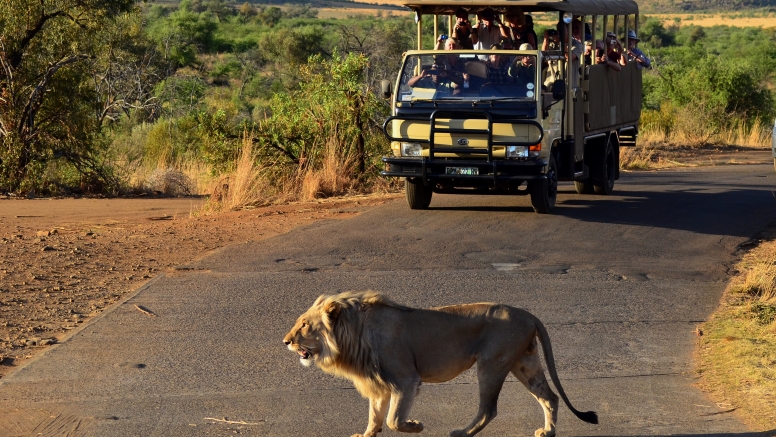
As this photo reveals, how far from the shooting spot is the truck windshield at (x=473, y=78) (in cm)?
1397

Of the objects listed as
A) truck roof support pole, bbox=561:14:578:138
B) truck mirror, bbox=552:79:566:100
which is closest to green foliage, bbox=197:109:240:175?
truck roof support pole, bbox=561:14:578:138

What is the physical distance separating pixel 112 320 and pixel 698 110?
26.4 metres

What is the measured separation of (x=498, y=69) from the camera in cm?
1416

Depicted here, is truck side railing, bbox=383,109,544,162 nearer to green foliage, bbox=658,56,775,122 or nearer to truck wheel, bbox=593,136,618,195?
truck wheel, bbox=593,136,618,195

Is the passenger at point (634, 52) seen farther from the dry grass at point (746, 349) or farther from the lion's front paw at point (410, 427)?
the lion's front paw at point (410, 427)

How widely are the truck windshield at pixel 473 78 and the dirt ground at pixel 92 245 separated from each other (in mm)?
2189

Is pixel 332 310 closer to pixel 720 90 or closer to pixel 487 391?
pixel 487 391

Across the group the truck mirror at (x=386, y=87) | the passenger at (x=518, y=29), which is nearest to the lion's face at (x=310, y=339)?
the truck mirror at (x=386, y=87)

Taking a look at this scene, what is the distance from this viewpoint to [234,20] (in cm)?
7850

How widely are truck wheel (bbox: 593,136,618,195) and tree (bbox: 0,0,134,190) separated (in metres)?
9.49

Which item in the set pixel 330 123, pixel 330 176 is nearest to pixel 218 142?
pixel 330 123

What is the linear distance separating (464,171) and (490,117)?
0.81 metres

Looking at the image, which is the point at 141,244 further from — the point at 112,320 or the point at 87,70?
the point at 87,70

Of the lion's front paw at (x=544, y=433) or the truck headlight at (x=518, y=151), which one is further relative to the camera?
the truck headlight at (x=518, y=151)
